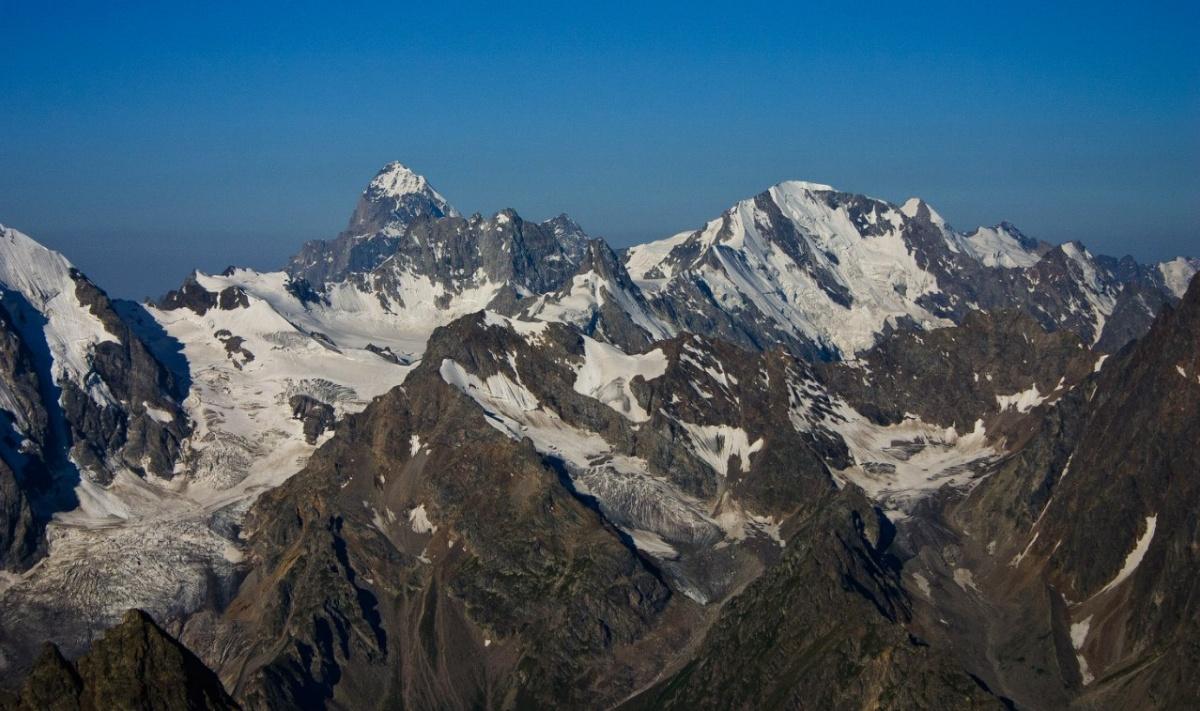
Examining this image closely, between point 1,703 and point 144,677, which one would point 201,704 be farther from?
point 1,703

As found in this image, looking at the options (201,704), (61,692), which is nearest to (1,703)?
(61,692)

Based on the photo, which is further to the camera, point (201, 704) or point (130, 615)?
point (130, 615)

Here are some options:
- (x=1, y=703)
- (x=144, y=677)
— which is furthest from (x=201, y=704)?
(x=1, y=703)

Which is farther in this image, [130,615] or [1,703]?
[130,615]
